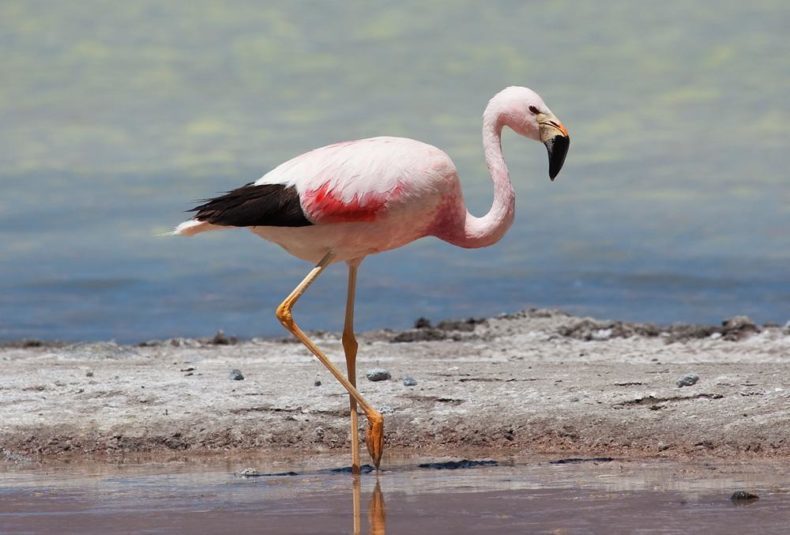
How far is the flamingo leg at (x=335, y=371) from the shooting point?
24.4 ft

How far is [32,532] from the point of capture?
17.8 ft

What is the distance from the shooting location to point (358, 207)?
764 centimetres

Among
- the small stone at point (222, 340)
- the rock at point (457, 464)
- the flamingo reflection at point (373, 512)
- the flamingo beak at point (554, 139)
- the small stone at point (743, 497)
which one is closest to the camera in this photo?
the flamingo reflection at point (373, 512)

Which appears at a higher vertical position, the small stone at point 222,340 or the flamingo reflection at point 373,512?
the small stone at point 222,340

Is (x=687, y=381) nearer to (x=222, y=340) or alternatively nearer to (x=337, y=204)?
(x=337, y=204)

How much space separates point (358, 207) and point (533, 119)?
1.34 meters

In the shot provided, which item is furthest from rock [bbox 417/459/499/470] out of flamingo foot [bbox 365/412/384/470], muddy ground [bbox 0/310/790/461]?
muddy ground [bbox 0/310/790/461]

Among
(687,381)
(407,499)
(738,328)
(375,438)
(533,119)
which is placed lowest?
(407,499)

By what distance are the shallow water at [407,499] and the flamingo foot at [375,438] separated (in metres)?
0.11

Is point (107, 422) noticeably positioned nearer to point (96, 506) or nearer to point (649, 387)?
point (96, 506)

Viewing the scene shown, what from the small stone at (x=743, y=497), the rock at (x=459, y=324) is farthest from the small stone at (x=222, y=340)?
the small stone at (x=743, y=497)

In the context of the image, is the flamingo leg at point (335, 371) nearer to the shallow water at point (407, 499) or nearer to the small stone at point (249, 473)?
the shallow water at point (407, 499)

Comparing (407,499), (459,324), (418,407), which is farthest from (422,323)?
(407,499)

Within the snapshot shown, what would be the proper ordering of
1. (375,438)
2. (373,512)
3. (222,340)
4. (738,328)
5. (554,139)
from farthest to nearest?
(222,340)
(738,328)
(554,139)
(375,438)
(373,512)
